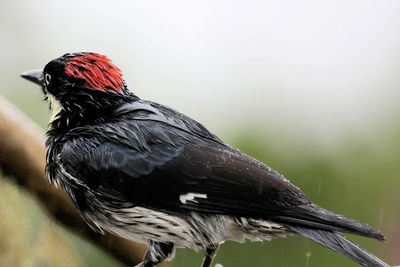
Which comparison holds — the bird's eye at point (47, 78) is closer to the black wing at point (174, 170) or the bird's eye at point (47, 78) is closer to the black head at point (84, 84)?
the black head at point (84, 84)

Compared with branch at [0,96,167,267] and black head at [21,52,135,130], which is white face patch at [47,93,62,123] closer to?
black head at [21,52,135,130]

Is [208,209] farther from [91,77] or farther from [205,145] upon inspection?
[91,77]

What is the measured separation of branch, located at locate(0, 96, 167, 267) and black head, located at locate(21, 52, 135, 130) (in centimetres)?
58

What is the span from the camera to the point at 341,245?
8.29 ft

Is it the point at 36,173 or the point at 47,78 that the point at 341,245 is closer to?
the point at 47,78

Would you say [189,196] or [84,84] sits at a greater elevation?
[84,84]

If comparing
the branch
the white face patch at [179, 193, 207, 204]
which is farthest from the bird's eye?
the white face patch at [179, 193, 207, 204]

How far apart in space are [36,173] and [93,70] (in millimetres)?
853

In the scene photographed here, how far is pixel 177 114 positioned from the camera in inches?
118

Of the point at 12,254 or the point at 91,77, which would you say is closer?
the point at 91,77

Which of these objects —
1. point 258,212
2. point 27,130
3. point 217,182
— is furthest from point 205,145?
point 27,130

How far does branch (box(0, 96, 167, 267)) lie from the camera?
11.5ft

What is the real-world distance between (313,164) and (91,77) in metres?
1.48

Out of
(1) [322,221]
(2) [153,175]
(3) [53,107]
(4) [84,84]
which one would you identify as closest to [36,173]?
(3) [53,107]
